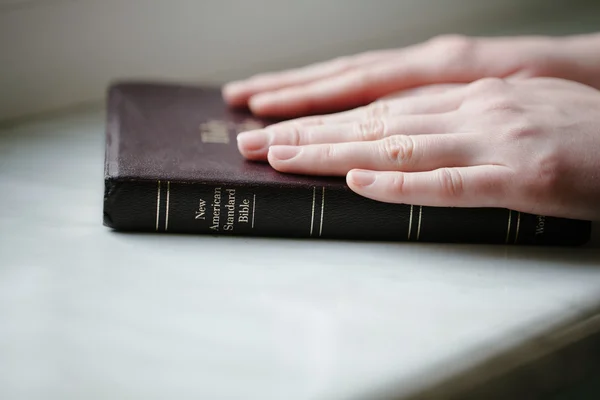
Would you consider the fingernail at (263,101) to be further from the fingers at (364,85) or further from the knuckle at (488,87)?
the knuckle at (488,87)

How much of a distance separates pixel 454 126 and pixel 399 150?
85mm

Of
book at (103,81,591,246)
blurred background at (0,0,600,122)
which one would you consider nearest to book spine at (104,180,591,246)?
book at (103,81,591,246)

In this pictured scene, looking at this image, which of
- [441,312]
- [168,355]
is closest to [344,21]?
[441,312]

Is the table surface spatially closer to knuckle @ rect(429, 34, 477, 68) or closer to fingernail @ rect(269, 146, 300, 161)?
fingernail @ rect(269, 146, 300, 161)

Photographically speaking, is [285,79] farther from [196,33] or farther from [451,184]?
[451,184]

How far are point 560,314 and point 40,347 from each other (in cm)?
44

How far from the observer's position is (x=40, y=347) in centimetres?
66

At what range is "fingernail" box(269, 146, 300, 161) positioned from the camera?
0.84 meters

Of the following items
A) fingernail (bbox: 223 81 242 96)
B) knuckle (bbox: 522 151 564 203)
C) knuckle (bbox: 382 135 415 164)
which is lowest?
knuckle (bbox: 522 151 564 203)

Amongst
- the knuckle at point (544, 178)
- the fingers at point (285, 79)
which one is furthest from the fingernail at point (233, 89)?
the knuckle at point (544, 178)

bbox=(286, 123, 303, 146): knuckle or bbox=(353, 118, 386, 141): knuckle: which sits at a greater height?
bbox=(353, 118, 386, 141): knuckle

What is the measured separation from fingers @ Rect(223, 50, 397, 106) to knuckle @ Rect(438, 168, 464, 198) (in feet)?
1.10

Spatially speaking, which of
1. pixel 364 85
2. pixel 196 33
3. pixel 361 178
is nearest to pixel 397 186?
pixel 361 178

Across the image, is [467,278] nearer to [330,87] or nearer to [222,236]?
[222,236]
